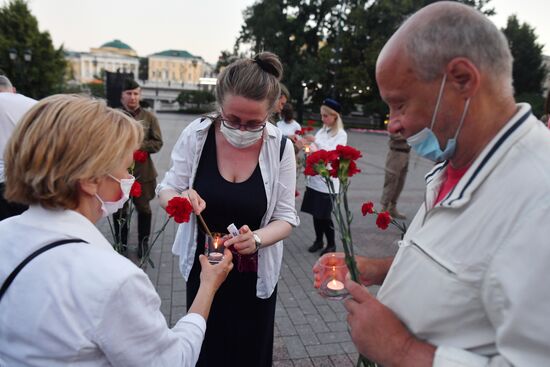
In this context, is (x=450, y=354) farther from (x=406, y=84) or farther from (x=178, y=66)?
(x=178, y=66)

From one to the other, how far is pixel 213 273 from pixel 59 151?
869mm

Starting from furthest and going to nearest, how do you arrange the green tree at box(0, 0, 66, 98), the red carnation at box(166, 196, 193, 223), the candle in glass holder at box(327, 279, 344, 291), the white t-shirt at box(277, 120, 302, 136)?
the green tree at box(0, 0, 66, 98)
the white t-shirt at box(277, 120, 302, 136)
the red carnation at box(166, 196, 193, 223)
the candle in glass holder at box(327, 279, 344, 291)

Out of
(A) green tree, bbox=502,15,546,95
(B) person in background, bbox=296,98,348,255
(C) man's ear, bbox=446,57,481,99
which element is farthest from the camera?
(A) green tree, bbox=502,15,546,95

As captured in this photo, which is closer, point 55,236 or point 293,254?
point 55,236

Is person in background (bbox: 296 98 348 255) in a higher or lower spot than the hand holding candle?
lower

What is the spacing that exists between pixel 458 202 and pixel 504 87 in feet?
1.16

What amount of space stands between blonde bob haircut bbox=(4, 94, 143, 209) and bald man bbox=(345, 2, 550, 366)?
0.91 metres

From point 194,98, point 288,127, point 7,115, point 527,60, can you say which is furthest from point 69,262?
point 194,98

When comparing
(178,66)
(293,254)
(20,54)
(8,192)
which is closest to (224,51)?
(20,54)

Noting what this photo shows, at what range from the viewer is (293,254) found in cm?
559

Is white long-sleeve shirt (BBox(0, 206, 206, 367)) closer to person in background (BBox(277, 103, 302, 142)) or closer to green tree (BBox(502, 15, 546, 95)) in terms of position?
person in background (BBox(277, 103, 302, 142))

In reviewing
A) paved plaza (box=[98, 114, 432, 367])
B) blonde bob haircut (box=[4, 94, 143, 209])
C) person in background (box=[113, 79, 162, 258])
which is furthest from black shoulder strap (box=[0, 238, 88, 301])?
person in background (box=[113, 79, 162, 258])

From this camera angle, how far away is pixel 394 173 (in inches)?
294

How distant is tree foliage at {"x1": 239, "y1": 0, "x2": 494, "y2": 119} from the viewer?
33.7 m
